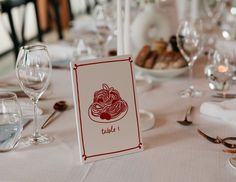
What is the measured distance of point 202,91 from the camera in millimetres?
1415

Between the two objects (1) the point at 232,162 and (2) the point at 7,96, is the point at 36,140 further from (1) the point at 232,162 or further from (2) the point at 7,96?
(1) the point at 232,162

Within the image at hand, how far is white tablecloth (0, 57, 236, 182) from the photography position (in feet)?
2.83

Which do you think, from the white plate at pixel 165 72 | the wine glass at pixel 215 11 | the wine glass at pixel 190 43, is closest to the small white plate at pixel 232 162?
the wine glass at pixel 190 43

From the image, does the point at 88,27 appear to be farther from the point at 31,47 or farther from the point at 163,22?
the point at 31,47

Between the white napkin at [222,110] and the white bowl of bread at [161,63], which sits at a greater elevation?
the white bowl of bread at [161,63]

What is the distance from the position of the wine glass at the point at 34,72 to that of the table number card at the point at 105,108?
0.15m

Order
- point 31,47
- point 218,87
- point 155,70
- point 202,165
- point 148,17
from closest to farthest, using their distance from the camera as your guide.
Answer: point 202,165
point 31,47
point 218,87
point 155,70
point 148,17

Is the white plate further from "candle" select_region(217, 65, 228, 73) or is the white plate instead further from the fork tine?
the fork tine

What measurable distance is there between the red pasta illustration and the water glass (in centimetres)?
18

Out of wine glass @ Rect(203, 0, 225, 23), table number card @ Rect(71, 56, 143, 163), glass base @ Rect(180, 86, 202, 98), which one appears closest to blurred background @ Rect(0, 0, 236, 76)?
wine glass @ Rect(203, 0, 225, 23)

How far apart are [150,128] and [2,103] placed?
373 millimetres

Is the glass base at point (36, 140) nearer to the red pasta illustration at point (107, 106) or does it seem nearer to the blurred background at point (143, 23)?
the red pasta illustration at point (107, 106)

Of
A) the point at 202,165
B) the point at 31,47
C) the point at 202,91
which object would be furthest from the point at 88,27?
the point at 202,165

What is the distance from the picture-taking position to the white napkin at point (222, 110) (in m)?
1.13
